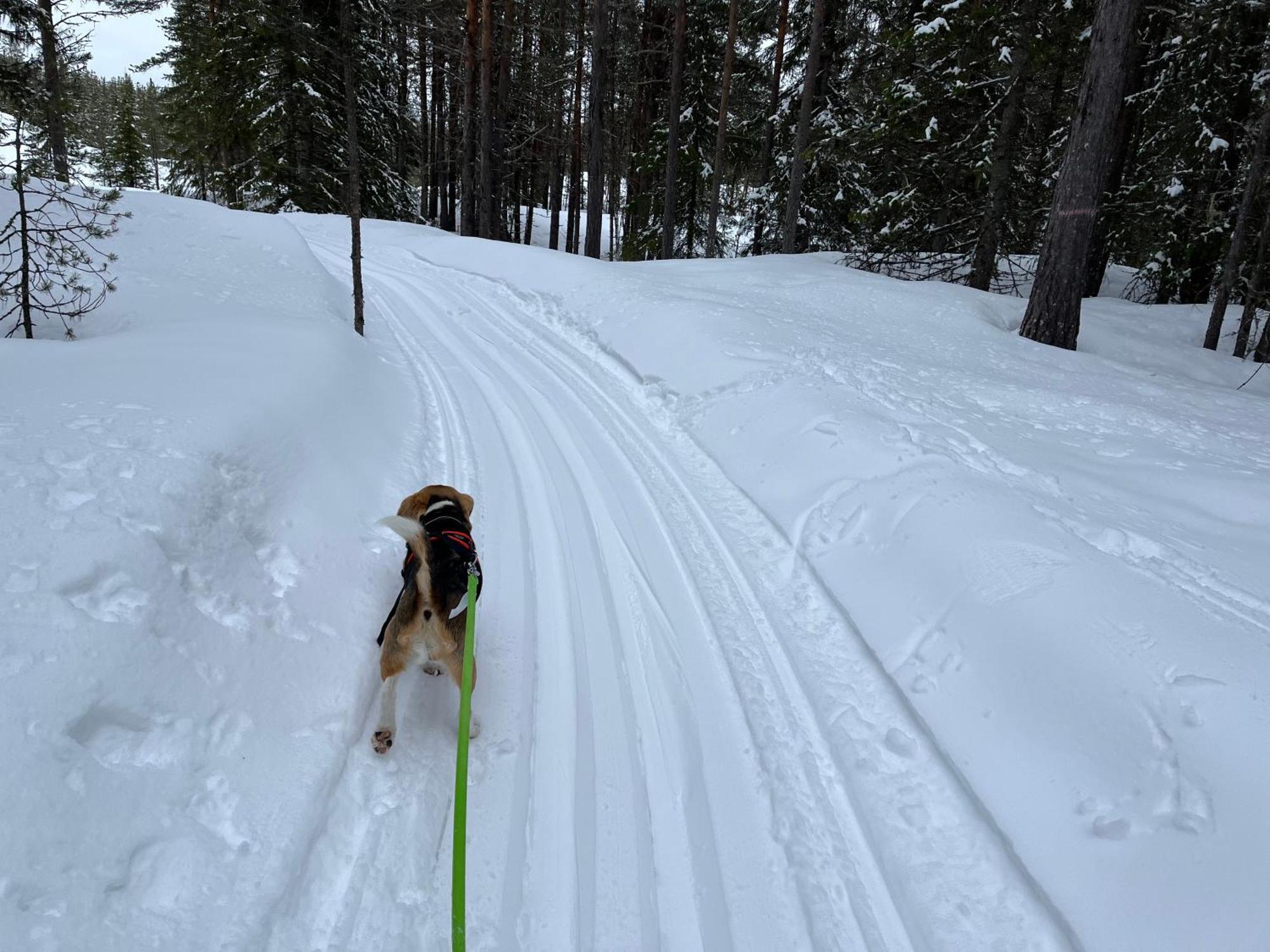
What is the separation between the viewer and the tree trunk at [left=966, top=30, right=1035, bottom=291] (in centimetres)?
1168

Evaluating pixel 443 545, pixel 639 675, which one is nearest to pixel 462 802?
pixel 443 545

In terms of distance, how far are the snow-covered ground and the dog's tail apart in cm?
99

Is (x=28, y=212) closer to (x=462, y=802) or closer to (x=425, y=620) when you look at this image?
(x=425, y=620)

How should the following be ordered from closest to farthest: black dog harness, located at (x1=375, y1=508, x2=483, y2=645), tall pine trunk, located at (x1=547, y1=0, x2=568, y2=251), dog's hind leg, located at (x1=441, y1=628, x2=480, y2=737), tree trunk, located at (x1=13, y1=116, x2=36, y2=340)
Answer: dog's hind leg, located at (x1=441, y1=628, x2=480, y2=737), black dog harness, located at (x1=375, y1=508, x2=483, y2=645), tree trunk, located at (x1=13, y1=116, x2=36, y2=340), tall pine trunk, located at (x1=547, y1=0, x2=568, y2=251)

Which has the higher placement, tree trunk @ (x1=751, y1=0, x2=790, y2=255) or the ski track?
tree trunk @ (x1=751, y1=0, x2=790, y2=255)

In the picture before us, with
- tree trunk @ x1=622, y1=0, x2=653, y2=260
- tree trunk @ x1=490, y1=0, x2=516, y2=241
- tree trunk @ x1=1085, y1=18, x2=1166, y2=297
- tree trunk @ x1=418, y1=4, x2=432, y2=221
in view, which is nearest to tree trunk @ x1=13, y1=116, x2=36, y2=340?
tree trunk @ x1=418, y1=4, x2=432, y2=221

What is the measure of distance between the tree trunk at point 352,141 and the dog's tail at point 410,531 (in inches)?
298

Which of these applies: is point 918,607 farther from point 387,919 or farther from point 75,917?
point 75,917

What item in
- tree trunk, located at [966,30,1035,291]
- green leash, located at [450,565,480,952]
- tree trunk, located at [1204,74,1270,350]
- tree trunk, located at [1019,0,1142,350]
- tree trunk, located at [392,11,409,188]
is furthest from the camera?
tree trunk, located at [392,11,409,188]

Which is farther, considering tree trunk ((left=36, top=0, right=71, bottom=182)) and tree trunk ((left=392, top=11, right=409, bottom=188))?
tree trunk ((left=392, top=11, right=409, bottom=188))

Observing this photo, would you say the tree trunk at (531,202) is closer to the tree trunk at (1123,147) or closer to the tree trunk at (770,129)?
the tree trunk at (770,129)

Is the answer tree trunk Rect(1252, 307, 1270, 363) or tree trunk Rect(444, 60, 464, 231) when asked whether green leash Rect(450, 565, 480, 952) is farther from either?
tree trunk Rect(444, 60, 464, 231)

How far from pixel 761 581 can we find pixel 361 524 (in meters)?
2.85

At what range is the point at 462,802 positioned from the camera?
2.06 metres
